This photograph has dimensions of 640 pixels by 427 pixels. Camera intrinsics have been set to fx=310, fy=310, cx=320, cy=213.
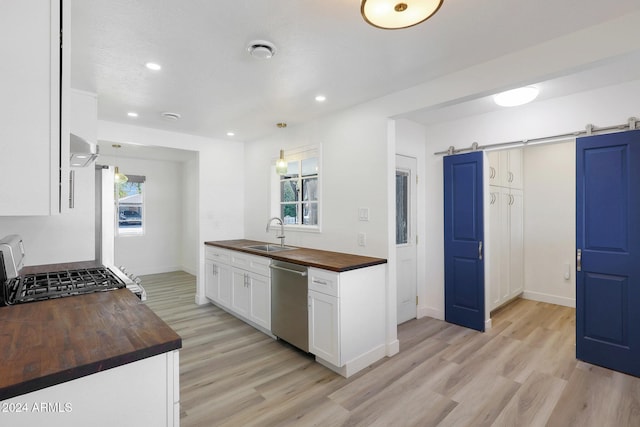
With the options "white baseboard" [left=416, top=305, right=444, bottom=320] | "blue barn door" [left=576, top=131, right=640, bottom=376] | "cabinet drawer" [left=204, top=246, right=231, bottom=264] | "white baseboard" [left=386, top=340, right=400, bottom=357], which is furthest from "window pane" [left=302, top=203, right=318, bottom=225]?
"blue barn door" [left=576, top=131, right=640, bottom=376]

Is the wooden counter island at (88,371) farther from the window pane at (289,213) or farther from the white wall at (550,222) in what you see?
the white wall at (550,222)

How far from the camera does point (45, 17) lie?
3.43 ft

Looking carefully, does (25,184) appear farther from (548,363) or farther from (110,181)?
(548,363)

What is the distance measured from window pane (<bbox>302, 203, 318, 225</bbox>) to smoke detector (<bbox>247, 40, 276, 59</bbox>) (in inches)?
78.2

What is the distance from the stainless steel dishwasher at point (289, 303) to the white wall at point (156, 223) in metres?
4.70

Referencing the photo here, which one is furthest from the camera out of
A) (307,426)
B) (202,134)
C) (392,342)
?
(202,134)

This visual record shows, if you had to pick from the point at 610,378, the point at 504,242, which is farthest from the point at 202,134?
the point at 610,378

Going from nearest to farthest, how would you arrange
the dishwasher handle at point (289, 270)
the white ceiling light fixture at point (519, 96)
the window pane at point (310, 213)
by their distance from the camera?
the white ceiling light fixture at point (519, 96) → the dishwasher handle at point (289, 270) → the window pane at point (310, 213)

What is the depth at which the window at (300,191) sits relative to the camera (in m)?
3.87

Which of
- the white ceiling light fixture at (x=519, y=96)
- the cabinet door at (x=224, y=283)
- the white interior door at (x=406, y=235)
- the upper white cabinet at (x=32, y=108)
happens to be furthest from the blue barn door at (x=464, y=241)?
the upper white cabinet at (x=32, y=108)

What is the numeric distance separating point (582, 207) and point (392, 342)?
2.12 meters

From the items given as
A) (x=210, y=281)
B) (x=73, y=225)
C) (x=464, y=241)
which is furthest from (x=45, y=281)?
(x=464, y=241)

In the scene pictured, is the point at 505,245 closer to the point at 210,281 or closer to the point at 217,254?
the point at 217,254

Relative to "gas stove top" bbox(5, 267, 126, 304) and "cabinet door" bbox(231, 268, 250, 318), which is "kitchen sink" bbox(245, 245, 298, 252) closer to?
"cabinet door" bbox(231, 268, 250, 318)
